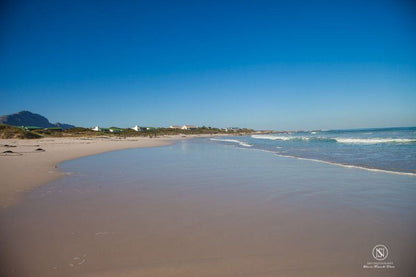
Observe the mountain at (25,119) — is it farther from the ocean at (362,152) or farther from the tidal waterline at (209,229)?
the tidal waterline at (209,229)

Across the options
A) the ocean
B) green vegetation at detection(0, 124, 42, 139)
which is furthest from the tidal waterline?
green vegetation at detection(0, 124, 42, 139)

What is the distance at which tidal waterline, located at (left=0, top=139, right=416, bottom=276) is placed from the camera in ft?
8.89

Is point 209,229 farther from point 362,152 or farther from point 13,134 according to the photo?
point 13,134

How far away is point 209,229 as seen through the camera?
12.1 ft

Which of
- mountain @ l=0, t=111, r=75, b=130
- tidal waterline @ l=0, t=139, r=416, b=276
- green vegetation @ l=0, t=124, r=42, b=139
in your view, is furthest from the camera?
mountain @ l=0, t=111, r=75, b=130

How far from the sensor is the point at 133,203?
507cm

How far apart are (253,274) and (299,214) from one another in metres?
2.23

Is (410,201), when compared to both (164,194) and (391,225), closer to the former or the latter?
(391,225)

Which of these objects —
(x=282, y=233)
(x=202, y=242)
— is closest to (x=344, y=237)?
(x=282, y=233)

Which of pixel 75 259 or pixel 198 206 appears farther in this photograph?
pixel 198 206

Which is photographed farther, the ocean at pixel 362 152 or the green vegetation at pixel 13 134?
the green vegetation at pixel 13 134

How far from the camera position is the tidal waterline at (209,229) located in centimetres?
271

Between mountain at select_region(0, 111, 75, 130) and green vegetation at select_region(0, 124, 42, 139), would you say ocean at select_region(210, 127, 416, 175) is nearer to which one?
green vegetation at select_region(0, 124, 42, 139)

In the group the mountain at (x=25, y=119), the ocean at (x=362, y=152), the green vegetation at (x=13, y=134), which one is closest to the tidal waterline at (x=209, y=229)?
the ocean at (x=362, y=152)
